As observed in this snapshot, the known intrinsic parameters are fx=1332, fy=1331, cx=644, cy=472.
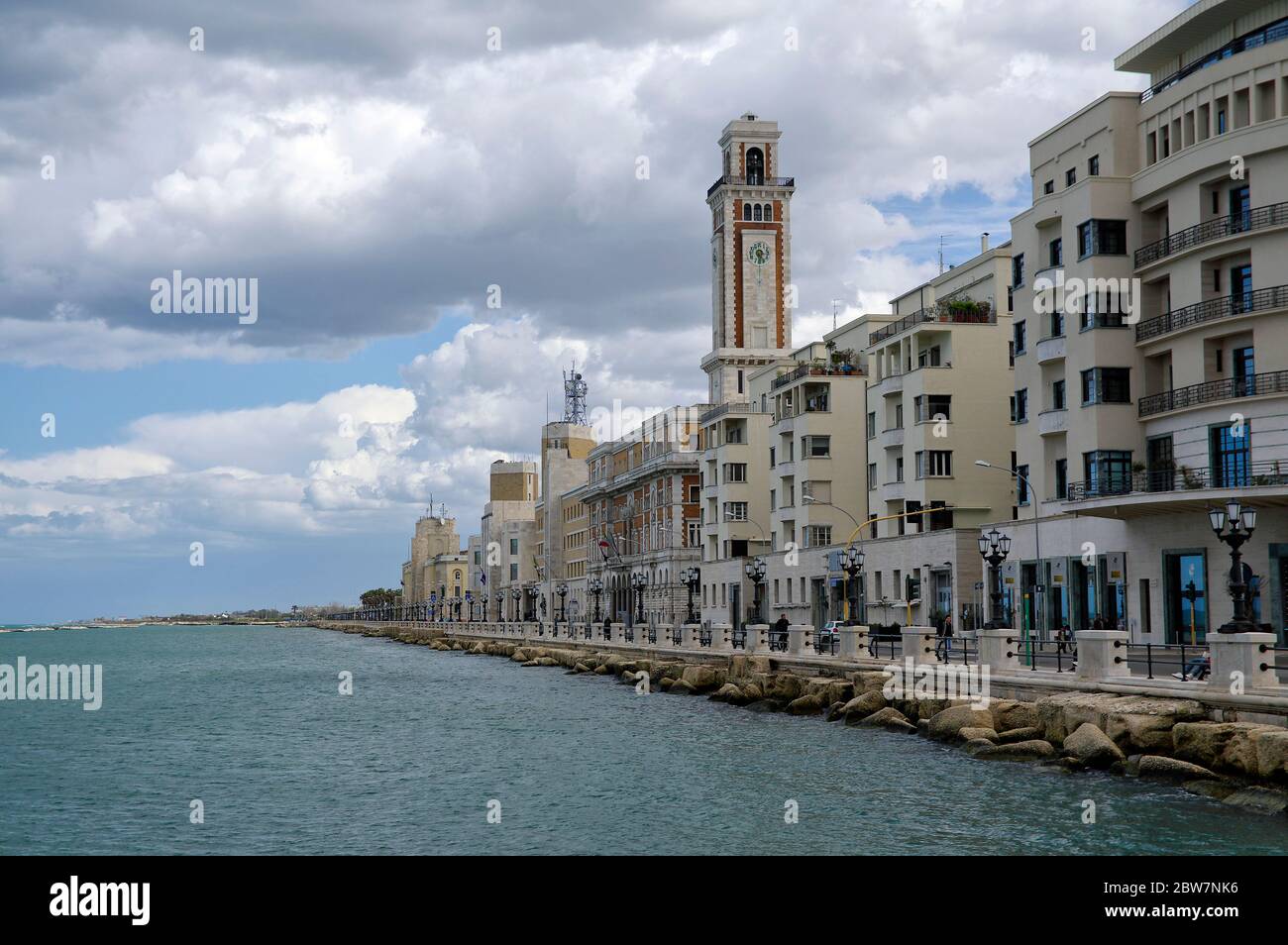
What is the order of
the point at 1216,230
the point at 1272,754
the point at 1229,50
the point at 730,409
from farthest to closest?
the point at 730,409
the point at 1229,50
the point at 1216,230
the point at 1272,754

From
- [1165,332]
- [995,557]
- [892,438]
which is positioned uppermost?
[1165,332]

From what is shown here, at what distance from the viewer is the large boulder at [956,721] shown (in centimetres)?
3503

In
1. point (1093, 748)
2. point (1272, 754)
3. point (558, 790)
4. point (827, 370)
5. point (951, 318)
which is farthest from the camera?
point (827, 370)

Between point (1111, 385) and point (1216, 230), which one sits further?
point (1111, 385)

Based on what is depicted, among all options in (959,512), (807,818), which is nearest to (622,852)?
(807,818)

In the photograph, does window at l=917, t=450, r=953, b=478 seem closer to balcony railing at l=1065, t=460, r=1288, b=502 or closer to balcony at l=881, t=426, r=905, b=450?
balcony at l=881, t=426, r=905, b=450

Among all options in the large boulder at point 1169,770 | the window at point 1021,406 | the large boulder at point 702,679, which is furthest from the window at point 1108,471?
the large boulder at point 1169,770

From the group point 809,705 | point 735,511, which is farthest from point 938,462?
point 735,511

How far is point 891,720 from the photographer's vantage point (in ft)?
129

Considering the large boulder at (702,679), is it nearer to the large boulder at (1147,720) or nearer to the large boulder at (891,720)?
the large boulder at (891,720)

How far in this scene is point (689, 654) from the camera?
67.1 meters

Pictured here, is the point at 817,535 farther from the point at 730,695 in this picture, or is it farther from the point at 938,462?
the point at 730,695

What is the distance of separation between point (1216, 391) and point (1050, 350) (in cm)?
933

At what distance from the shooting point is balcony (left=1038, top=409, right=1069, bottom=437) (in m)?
53.8
